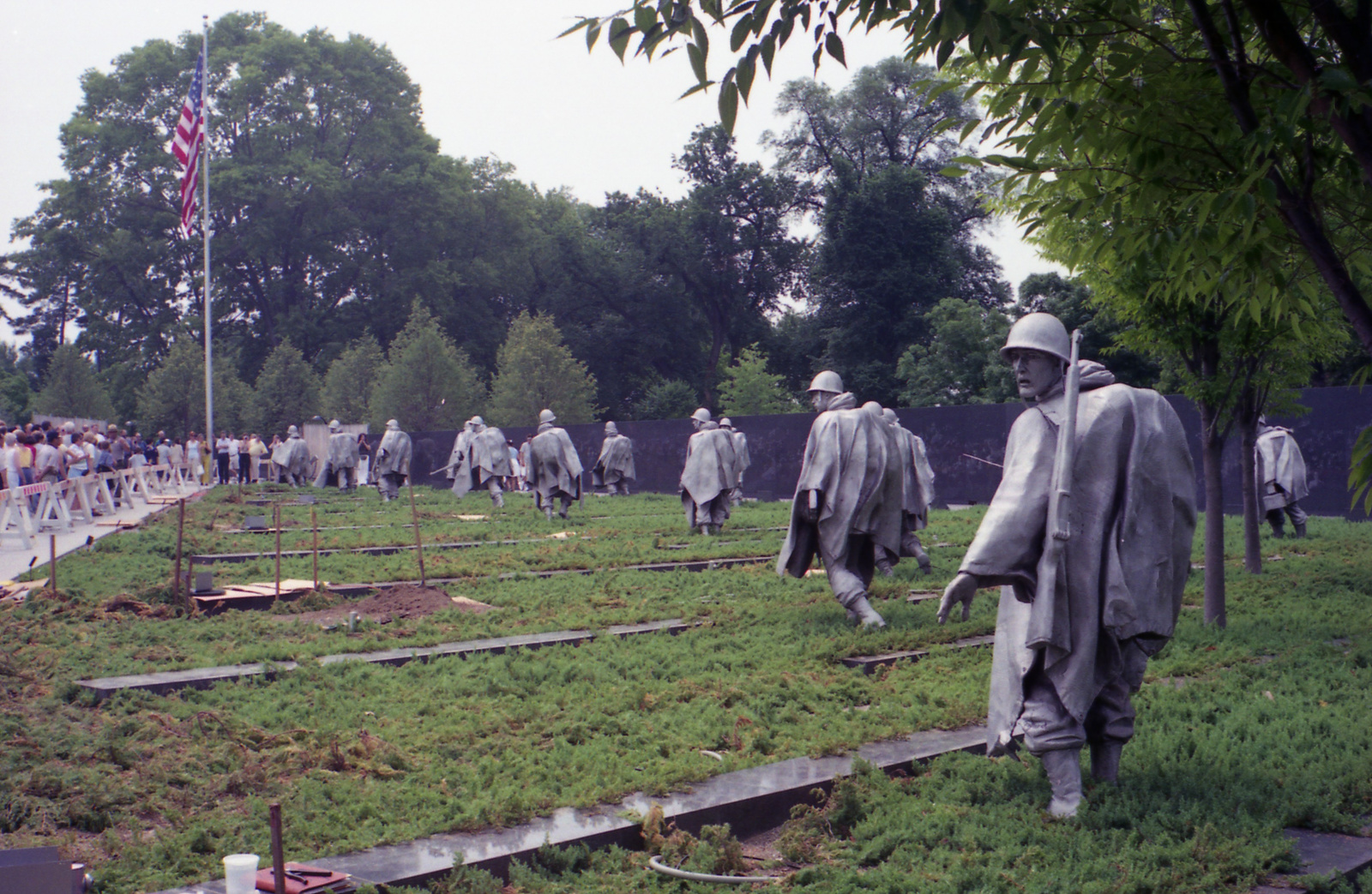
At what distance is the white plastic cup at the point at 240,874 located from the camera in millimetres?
3469

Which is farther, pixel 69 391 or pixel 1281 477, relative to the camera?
pixel 69 391

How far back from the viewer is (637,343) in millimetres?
55188

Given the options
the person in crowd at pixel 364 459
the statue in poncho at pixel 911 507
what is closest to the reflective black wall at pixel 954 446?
the person in crowd at pixel 364 459

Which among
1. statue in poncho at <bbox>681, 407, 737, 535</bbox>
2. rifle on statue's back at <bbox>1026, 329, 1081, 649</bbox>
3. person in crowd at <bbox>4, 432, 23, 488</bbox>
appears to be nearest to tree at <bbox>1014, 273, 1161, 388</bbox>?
statue in poncho at <bbox>681, 407, 737, 535</bbox>

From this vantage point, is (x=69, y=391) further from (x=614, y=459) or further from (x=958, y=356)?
(x=958, y=356)

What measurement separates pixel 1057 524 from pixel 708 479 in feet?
45.4

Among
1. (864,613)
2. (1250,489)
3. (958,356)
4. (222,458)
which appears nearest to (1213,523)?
(1250,489)

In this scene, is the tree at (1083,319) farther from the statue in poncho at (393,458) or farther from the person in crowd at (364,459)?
the person in crowd at (364,459)

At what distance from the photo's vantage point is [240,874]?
348 cm

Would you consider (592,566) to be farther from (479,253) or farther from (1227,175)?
(479,253)

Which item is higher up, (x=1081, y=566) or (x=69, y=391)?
(x=69, y=391)

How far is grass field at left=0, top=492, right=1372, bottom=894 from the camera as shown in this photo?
418 centimetres

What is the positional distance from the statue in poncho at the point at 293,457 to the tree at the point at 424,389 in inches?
149

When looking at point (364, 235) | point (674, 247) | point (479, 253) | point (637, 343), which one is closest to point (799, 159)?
point (674, 247)
